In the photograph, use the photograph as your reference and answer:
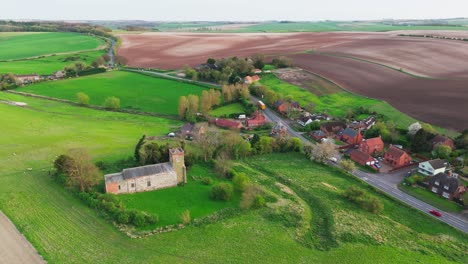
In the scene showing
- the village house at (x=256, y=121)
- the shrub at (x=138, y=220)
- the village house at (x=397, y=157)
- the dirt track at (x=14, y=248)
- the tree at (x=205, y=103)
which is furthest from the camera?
the tree at (x=205, y=103)

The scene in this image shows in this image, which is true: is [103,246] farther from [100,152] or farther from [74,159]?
[100,152]

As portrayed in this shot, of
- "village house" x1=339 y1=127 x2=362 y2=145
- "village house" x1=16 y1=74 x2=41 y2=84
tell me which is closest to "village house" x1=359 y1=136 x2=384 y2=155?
"village house" x1=339 y1=127 x2=362 y2=145

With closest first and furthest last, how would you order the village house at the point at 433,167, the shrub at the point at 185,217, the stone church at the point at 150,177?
the shrub at the point at 185,217
the stone church at the point at 150,177
the village house at the point at 433,167

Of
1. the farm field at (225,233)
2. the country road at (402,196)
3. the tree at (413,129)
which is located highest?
the tree at (413,129)

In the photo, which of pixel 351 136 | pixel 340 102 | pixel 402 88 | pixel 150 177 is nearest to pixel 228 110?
pixel 340 102

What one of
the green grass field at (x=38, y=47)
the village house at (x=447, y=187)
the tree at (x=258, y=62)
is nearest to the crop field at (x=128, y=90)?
the tree at (x=258, y=62)

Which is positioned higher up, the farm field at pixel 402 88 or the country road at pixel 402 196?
the farm field at pixel 402 88

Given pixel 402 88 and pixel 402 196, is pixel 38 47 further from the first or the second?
pixel 402 196

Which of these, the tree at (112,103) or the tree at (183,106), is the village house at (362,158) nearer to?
the tree at (183,106)
